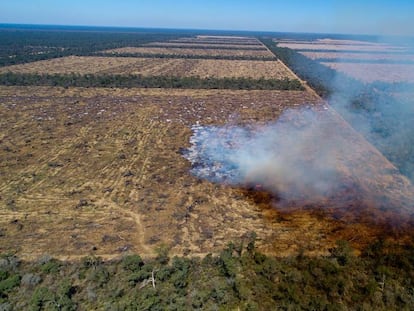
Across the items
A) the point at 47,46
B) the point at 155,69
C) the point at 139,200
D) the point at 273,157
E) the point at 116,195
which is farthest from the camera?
the point at 47,46

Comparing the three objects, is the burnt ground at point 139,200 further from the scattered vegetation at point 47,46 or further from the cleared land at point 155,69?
the scattered vegetation at point 47,46

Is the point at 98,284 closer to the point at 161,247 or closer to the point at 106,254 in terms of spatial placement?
the point at 106,254

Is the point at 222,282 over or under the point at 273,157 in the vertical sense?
over

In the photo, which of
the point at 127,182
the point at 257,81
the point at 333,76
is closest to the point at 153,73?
the point at 257,81

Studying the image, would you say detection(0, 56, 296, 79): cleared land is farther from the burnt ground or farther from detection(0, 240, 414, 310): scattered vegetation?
detection(0, 240, 414, 310): scattered vegetation

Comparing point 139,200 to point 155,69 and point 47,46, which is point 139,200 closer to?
point 155,69

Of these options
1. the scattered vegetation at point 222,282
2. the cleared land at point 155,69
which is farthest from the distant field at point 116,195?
the cleared land at point 155,69

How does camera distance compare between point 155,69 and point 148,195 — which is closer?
point 148,195

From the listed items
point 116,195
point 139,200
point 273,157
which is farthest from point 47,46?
point 139,200
